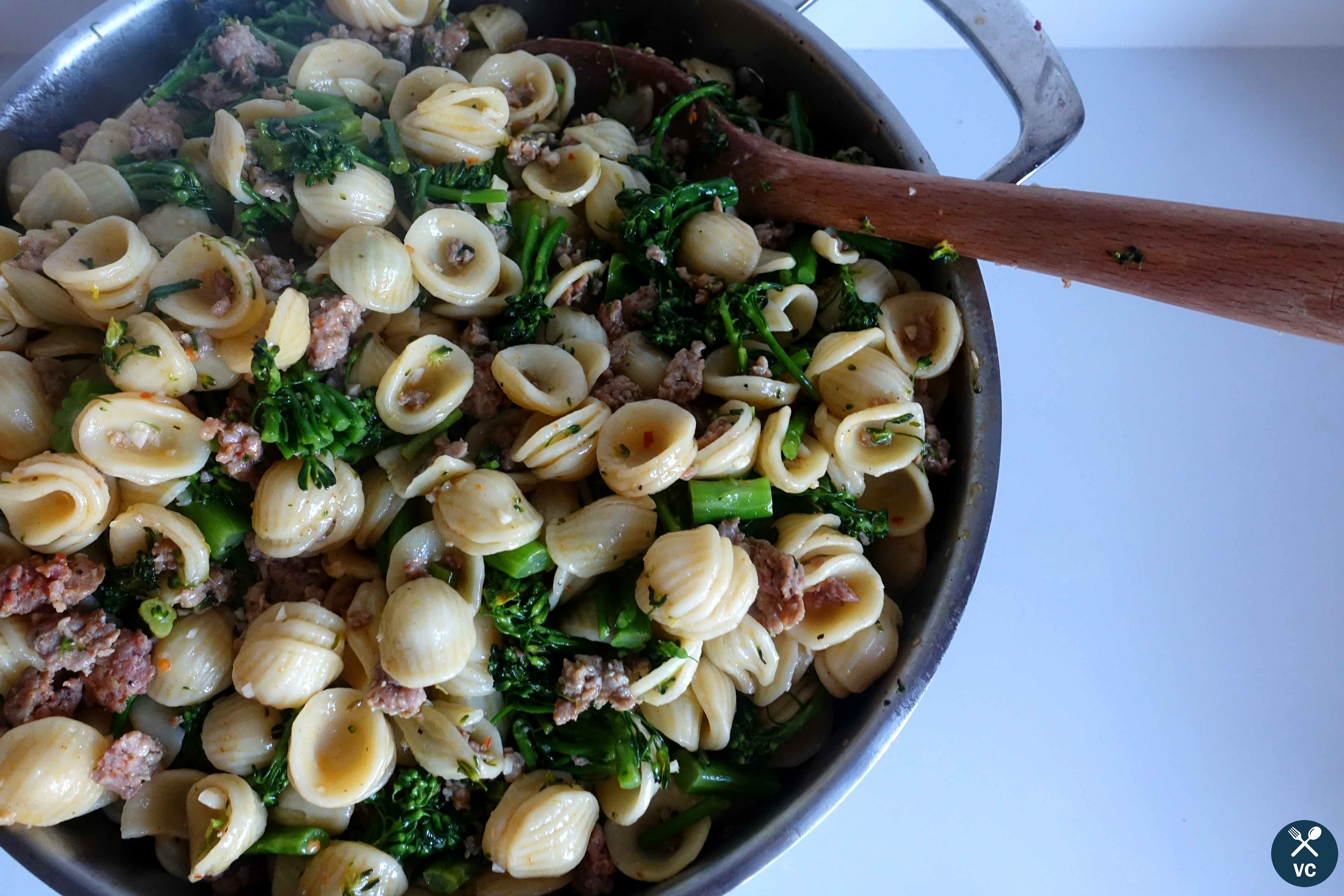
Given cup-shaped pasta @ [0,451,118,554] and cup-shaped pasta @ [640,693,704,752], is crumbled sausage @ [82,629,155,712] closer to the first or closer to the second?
cup-shaped pasta @ [0,451,118,554]

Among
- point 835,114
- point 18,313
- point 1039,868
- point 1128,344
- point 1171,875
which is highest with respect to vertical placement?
point 18,313

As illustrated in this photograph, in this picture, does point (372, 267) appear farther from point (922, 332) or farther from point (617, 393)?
point (922, 332)

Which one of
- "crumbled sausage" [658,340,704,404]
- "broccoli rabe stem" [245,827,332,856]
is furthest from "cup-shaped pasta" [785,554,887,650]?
"broccoli rabe stem" [245,827,332,856]

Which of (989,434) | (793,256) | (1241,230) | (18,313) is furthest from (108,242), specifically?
(1241,230)

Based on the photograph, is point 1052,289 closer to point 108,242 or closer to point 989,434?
point 989,434

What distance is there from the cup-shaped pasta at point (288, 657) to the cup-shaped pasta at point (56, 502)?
26 cm

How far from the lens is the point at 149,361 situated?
115 cm

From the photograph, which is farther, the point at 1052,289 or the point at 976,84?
the point at 976,84

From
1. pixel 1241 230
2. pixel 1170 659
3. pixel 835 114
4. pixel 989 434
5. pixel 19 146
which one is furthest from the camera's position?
pixel 1170 659

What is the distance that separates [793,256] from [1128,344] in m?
1.16

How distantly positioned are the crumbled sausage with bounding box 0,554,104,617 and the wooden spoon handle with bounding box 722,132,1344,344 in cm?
121

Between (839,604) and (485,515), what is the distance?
56 cm

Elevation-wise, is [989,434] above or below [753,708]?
above

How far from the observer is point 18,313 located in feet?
4.09
